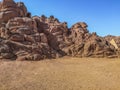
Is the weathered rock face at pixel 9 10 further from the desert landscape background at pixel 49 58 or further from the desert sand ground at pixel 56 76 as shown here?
the desert sand ground at pixel 56 76

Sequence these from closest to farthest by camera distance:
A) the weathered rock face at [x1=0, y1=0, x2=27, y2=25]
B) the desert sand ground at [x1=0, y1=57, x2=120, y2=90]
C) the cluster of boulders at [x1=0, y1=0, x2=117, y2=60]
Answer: the desert sand ground at [x1=0, y1=57, x2=120, y2=90]
the cluster of boulders at [x1=0, y1=0, x2=117, y2=60]
the weathered rock face at [x1=0, y1=0, x2=27, y2=25]

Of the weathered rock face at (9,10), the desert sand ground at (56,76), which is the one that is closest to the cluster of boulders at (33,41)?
the weathered rock face at (9,10)

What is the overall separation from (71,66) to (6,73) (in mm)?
7862

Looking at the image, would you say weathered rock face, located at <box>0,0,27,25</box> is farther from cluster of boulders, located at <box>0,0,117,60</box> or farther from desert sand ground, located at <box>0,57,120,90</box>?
desert sand ground, located at <box>0,57,120,90</box>

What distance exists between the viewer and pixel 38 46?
29.6 m

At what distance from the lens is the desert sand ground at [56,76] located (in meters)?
16.7

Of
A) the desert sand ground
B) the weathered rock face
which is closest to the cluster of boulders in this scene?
the weathered rock face

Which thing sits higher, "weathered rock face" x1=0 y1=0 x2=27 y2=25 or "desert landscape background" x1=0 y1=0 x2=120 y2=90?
"weathered rock face" x1=0 y1=0 x2=27 y2=25

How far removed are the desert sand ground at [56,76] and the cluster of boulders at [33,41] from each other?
130 inches

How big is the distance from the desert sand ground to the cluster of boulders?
331cm

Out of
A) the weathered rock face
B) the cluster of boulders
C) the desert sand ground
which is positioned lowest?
the desert sand ground

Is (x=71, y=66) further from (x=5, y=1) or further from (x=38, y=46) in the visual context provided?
(x=5, y=1)

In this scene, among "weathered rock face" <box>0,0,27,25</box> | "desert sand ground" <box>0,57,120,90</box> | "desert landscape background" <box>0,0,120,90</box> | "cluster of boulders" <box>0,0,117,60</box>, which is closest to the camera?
"desert sand ground" <box>0,57,120,90</box>

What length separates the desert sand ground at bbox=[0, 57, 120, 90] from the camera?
16.7 meters
